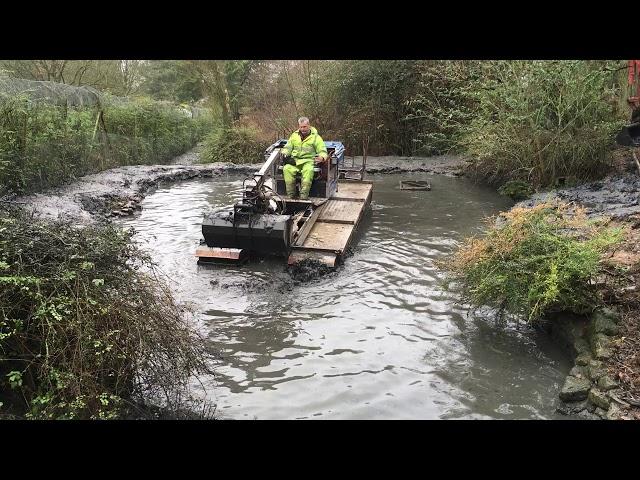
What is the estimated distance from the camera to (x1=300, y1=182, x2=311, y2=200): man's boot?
34.6ft

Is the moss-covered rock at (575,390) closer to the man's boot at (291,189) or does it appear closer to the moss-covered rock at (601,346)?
the moss-covered rock at (601,346)

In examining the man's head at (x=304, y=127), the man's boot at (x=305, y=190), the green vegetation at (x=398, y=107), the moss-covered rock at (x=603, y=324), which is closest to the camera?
the moss-covered rock at (x=603, y=324)

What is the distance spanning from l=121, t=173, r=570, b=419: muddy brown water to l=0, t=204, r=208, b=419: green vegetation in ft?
2.76

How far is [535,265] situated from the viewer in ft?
20.0

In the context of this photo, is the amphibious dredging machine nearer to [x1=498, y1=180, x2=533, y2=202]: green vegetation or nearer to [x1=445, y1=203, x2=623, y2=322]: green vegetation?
[x1=445, y1=203, x2=623, y2=322]: green vegetation

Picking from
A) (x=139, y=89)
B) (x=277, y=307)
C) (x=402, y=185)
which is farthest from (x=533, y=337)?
(x=139, y=89)

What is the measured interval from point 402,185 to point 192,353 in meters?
11.7

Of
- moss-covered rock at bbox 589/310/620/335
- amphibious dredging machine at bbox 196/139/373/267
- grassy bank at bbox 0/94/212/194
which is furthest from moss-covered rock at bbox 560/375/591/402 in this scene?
grassy bank at bbox 0/94/212/194

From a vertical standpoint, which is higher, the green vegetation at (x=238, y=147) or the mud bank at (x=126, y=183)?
the green vegetation at (x=238, y=147)

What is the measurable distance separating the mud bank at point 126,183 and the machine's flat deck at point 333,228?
3.69 metres

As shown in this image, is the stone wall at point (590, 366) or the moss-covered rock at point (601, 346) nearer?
the stone wall at point (590, 366)

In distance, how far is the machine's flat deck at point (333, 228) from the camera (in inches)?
344

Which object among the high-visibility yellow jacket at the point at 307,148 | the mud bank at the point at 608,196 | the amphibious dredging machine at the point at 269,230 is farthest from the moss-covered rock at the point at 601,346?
the high-visibility yellow jacket at the point at 307,148

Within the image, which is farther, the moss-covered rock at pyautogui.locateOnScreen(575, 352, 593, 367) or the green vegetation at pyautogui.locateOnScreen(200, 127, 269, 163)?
the green vegetation at pyautogui.locateOnScreen(200, 127, 269, 163)
